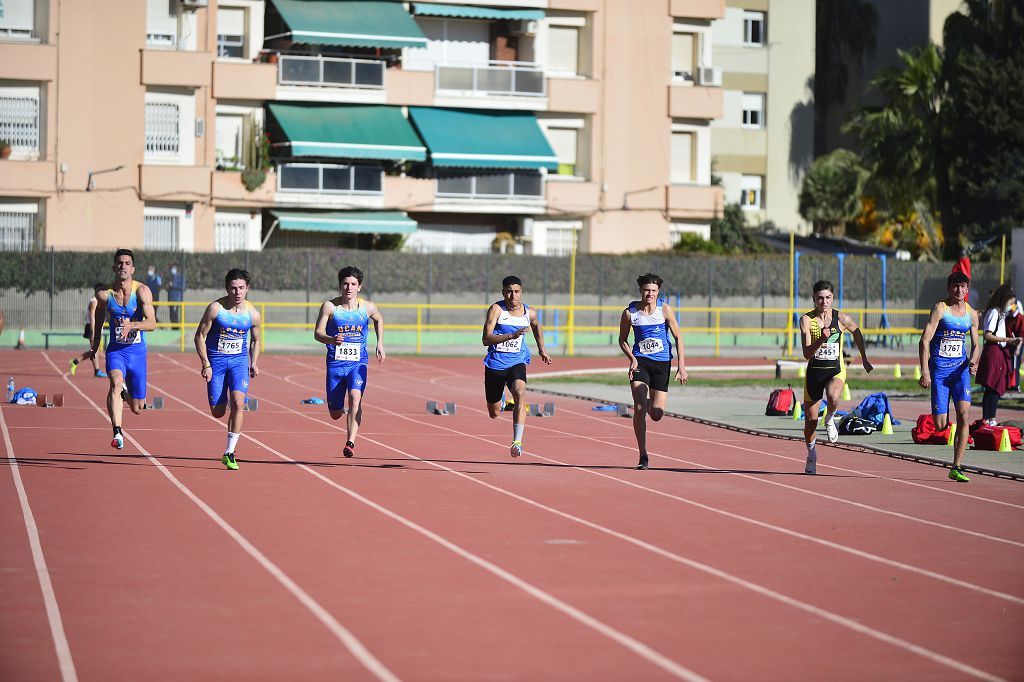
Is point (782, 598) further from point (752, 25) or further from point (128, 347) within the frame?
point (752, 25)

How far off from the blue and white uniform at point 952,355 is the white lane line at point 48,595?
843 centimetres

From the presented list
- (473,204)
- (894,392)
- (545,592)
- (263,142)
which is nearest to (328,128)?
(263,142)

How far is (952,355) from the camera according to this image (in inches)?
626

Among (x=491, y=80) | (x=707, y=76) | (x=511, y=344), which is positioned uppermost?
(x=707, y=76)

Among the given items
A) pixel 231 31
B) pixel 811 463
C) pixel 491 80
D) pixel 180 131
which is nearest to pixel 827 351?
pixel 811 463

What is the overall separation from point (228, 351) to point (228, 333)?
181 mm

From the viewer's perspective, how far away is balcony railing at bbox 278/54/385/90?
54.5 metres

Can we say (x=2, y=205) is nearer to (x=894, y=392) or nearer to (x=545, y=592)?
(x=894, y=392)

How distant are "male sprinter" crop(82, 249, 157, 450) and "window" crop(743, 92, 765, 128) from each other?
185 ft

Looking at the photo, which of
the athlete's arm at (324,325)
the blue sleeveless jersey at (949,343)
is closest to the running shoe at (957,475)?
the blue sleeveless jersey at (949,343)

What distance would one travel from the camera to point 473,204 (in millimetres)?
57781

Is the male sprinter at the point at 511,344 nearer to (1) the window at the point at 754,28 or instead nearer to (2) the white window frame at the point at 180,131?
(2) the white window frame at the point at 180,131

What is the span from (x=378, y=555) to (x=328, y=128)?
4527cm

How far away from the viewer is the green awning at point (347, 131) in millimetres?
54281
